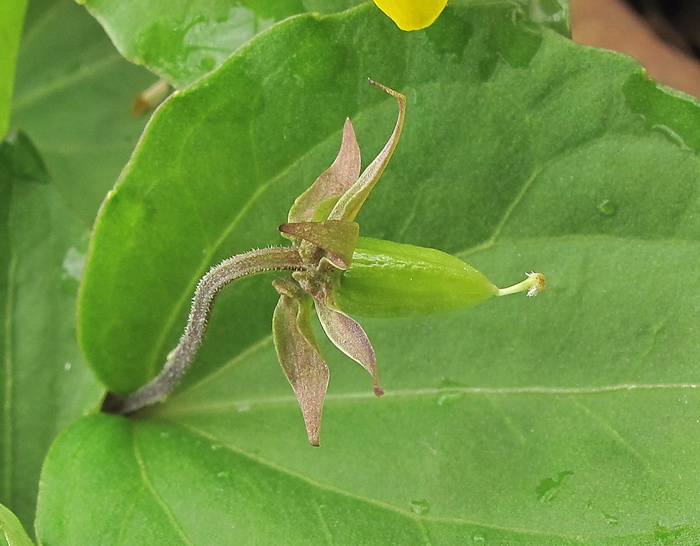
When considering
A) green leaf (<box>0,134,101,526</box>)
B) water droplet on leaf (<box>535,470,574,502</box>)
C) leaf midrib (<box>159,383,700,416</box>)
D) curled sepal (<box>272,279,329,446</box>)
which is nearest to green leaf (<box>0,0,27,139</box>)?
green leaf (<box>0,134,101,526</box>)

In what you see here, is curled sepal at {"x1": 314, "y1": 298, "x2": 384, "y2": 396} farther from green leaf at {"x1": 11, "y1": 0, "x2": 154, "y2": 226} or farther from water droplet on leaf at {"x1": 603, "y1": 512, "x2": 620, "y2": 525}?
green leaf at {"x1": 11, "y1": 0, "x2": 154, "y2": 226}

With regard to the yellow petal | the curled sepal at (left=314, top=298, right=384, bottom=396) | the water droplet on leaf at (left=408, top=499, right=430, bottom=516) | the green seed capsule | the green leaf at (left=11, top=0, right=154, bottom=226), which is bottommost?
the green leaf at (left=11, top=0, right=154, bottom=226)

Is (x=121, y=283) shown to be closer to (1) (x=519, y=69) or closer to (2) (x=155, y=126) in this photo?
(2) (x=155, y=126)

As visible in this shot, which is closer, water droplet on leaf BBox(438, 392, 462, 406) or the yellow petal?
the yellow petal

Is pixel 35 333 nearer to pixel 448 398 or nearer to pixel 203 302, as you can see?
pixel 203 302

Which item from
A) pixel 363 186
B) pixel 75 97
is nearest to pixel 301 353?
pixel 363 186

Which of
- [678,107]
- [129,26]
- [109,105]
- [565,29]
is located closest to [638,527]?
[678,107]

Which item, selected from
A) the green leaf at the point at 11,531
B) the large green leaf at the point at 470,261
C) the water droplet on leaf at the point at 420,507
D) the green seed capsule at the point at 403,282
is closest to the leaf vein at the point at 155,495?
the large green leaf at the point at 470,261
